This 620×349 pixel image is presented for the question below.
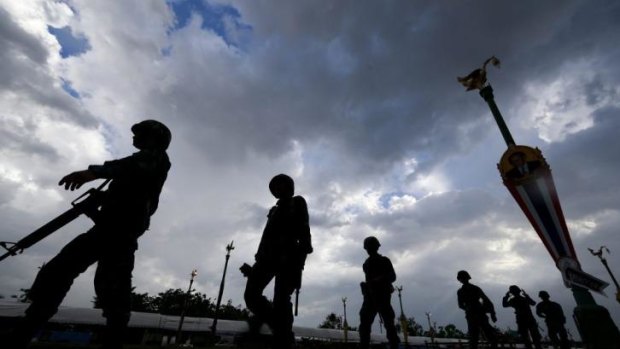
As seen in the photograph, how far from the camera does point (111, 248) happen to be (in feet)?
Answer: 9.69

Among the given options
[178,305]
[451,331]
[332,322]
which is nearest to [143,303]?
[178,305]

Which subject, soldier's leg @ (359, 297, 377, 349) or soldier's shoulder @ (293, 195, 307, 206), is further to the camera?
soldier's leg @ (359, 297, 377, 349)

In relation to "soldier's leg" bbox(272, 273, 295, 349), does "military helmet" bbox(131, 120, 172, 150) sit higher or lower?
higher

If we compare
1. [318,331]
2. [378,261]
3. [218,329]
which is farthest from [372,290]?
[318,331]

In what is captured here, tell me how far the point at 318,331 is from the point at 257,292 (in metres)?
45.8

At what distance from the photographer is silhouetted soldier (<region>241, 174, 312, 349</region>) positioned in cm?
318

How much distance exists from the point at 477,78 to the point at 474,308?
643 cm

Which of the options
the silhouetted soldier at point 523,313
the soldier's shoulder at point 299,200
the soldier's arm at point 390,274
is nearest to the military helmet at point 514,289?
the silhouetted soldier at point 523,313

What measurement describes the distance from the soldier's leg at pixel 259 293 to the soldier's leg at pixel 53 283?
156 cm

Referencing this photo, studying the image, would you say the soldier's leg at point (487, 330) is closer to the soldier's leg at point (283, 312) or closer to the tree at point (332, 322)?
the soldier's leg at point (283, 312)

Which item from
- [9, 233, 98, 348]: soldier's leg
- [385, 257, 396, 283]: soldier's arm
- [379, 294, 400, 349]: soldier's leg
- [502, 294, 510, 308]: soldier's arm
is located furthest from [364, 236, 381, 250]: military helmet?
[502, 294, 510, 308]: soldier's arm

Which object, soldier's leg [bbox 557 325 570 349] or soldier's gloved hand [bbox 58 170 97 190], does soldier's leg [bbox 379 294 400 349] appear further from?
soldier's leg [bbox 557 325 570 349]

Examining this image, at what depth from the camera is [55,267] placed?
271 centimetres

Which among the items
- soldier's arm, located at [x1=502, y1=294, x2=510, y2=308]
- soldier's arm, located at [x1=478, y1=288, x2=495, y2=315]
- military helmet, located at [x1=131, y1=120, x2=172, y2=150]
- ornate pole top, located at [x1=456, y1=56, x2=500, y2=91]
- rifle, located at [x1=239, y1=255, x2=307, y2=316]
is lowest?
rifle, located at [x1=239, y1=255, x2=307, y2=316]
